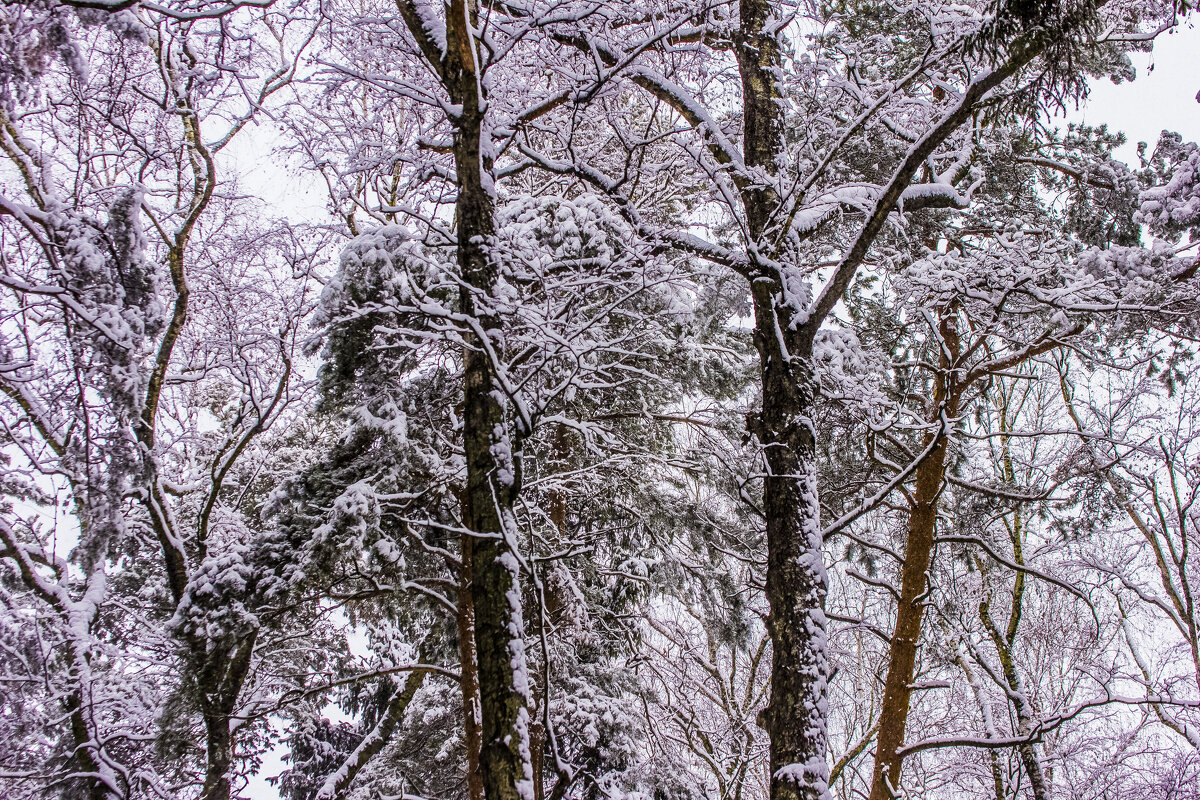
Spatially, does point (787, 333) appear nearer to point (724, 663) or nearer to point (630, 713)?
A: point (630, 713)

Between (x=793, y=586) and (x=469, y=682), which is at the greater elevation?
(x=793, y=586)

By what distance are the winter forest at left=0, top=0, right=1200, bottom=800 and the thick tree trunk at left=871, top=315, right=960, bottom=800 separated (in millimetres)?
48

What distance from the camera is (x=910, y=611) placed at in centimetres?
718

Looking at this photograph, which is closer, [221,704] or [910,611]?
[221,704]

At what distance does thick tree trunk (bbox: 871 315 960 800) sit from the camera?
6.89m

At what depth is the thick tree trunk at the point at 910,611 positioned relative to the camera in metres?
6.89

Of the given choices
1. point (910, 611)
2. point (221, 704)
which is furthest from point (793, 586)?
point (221, 704)

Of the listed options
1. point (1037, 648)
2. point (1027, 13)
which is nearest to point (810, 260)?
point (1027, 13)

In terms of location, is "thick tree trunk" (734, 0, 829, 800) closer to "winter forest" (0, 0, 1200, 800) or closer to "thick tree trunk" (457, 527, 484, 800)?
"winter forest" (0, 0, 1200, 800)

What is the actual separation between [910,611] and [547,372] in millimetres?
4825

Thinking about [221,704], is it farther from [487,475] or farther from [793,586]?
[793,586]

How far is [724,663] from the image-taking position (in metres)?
16.6

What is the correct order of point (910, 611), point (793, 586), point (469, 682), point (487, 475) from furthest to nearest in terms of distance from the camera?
1. point (910, 611)
2. point (469, 682)
3. point (793, 586)
4. point (487, 475)

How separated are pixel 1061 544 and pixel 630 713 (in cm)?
596
